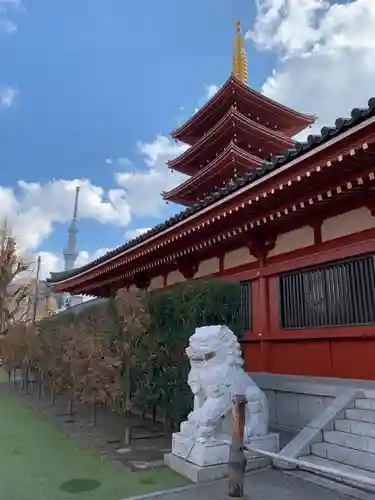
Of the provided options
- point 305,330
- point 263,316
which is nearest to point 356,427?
point 305,330

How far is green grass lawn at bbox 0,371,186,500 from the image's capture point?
4.02m

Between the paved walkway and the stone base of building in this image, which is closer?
the paved walkway

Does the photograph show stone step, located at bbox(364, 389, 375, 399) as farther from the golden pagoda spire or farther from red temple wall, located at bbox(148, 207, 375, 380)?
the golden pagoda spire

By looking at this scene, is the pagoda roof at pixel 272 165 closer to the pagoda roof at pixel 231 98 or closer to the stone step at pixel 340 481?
the stone step at pixel 340 481

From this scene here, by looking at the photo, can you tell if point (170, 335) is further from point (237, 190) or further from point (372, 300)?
point (372, 300)

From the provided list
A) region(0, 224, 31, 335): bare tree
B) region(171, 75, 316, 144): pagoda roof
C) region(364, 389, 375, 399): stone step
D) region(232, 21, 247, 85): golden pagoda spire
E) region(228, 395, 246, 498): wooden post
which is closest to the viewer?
region(228, 395, 246, 498): wooden post

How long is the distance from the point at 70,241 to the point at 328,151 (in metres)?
79.8

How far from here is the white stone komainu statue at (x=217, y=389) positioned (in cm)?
460

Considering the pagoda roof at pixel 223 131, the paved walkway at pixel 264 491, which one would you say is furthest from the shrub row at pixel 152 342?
the pagoda roof at pixel 223 131

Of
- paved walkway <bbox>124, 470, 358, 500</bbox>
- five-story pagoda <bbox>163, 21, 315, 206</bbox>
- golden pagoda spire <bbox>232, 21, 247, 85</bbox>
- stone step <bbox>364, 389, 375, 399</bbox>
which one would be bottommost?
paved walkway <bbox>124, 470, 358, 500</bbox>

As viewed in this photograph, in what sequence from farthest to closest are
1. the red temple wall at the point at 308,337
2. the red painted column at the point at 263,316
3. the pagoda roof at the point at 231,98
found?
the pagoda roof at the point at 231,98 < the red painted column at the point at 263,316 < the red temple wall at the point at 308,337

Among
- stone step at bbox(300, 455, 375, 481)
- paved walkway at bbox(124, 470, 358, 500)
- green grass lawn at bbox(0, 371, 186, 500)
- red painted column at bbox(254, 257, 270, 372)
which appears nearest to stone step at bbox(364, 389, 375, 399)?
stone step at bbox(300, 455, 375, 481)

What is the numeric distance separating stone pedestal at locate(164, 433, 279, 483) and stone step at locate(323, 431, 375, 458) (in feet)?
2.12

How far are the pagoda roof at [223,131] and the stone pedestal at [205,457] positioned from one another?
31.0ft
